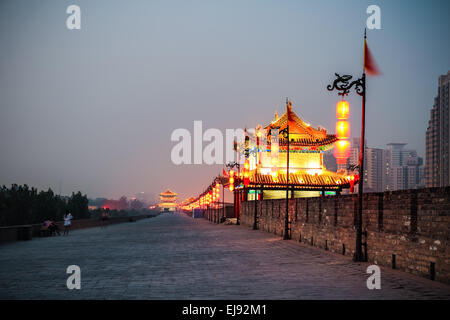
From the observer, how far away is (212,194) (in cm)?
8481

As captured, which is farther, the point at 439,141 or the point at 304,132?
the point at 439,141

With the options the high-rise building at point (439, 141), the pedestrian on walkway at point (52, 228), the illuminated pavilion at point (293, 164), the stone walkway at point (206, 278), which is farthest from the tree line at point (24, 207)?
the high-rise building at point (439, 141)

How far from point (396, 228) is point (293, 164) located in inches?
1799

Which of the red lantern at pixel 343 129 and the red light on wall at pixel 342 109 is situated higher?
the red light on wall at pixel 342 109

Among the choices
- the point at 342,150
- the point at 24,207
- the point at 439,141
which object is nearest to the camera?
the point at 342,150

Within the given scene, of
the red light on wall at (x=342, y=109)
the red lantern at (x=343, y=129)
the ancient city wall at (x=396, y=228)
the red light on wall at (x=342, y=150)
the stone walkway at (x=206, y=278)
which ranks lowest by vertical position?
the stone walkway at (x=206, y=278)

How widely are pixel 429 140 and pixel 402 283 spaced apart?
16316 centimetres

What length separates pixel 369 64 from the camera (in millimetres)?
16062

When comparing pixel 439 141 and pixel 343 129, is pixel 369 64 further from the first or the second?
pixel 439 141

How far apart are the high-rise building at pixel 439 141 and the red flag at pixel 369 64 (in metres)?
142

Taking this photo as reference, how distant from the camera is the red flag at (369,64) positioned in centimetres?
1599

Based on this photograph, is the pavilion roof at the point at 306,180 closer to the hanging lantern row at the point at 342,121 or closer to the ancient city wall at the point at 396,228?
the hanging lantern row at the point at 342,121

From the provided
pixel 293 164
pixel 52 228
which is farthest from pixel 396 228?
pixel 293 164
